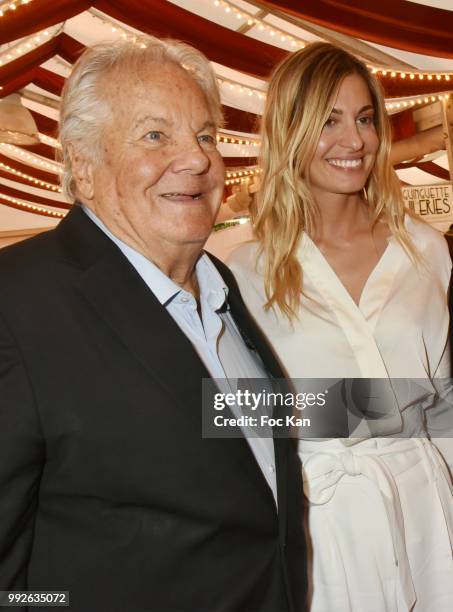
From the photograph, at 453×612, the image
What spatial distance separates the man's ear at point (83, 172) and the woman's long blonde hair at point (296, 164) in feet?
1.76

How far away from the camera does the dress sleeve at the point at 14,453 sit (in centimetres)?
84

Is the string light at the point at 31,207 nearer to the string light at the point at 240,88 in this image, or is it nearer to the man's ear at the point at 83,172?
the string light at the point at 240,88

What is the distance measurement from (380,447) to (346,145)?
2.29 ft

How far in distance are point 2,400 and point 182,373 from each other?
25 centimetres

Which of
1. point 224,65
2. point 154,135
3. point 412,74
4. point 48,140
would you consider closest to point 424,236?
point 154,135

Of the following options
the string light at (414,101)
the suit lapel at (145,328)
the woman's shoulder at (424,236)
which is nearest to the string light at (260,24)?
the string light at (414,101)

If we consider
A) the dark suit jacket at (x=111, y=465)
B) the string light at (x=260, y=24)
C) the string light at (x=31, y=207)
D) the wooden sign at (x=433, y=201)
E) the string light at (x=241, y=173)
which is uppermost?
the string light at (x=31, y=207)

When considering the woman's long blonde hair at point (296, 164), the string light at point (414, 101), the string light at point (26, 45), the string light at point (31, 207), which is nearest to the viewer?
the woman's long blonde hair at point (296, 164)

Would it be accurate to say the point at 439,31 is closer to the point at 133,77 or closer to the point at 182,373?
the point at 133,77

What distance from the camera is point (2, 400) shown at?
32.8 inches

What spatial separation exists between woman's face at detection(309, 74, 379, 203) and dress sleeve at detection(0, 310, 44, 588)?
97 cm

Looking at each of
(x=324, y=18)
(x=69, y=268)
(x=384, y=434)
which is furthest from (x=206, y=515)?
(x=324, y=18)

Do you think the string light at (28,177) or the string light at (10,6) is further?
the string light at (28,177)

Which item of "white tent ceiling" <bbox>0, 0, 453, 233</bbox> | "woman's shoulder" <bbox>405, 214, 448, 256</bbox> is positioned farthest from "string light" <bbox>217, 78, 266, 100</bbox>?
"woman's shoulder" <bbox>405, 214, 448, 256</bbox>
